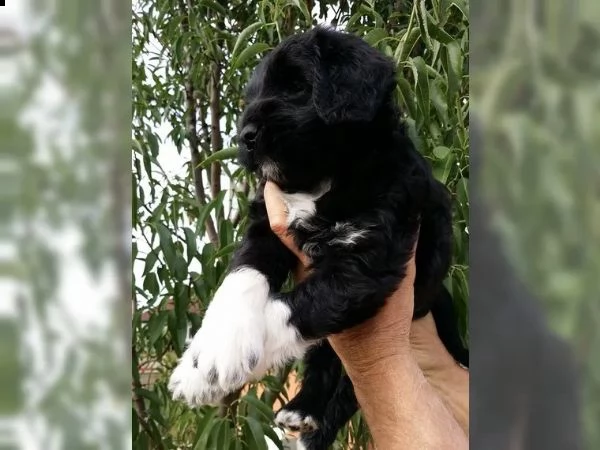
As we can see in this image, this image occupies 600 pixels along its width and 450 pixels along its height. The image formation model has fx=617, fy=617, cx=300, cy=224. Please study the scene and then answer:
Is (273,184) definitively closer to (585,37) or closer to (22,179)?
(22,179)

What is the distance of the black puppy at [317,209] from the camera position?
1350 millimetres

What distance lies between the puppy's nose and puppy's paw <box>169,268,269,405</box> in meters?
0.35

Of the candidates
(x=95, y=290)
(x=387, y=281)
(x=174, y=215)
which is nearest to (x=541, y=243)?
(x=95, y=290)

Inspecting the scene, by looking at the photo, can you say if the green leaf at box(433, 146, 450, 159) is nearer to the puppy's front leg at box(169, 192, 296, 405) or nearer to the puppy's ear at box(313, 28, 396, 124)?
the puppy's ear at box(313, 28, 396, 124)

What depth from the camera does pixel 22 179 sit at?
720 mm

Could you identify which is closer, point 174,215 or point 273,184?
point 273,184

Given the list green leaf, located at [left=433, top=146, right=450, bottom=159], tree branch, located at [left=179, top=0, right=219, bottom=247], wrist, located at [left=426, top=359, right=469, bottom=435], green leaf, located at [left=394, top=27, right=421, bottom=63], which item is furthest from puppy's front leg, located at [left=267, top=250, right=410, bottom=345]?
tree branch, located at [left=179, top=0, right=219, bottom=247]

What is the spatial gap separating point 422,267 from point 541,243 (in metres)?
1.12

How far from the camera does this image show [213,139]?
2.84 meters

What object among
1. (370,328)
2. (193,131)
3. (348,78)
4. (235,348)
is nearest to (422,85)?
(348,78)

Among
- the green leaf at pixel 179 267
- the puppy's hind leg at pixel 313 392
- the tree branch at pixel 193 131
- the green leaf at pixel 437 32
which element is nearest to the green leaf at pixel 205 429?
the puppy's hind leg at pixel 313 392

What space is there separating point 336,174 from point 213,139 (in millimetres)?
1423

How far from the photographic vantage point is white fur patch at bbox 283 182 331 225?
1558 millimetres

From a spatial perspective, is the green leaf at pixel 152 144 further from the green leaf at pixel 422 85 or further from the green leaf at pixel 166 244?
the green leaf at pixel 422 85
